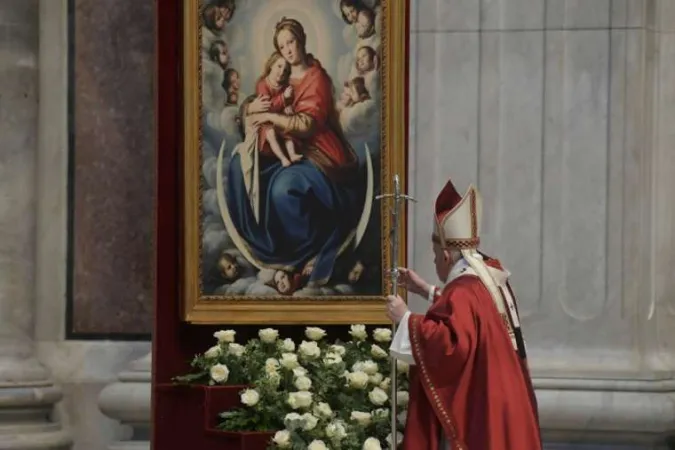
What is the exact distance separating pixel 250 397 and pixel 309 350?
0.35 meters

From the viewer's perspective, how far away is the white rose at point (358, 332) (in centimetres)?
786

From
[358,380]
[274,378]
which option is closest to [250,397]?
[274,378]

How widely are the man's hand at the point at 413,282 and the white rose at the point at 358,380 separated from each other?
1.36 ft

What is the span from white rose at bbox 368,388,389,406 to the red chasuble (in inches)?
17.2

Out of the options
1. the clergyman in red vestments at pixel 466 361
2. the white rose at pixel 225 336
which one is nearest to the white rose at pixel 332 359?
the white rose at pixel 225 336

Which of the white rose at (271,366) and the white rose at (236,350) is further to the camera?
the white rose at (236,350)

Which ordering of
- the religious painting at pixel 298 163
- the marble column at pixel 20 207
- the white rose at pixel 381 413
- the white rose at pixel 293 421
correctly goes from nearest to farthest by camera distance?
1. the white rose at pixel 293 421
2. the white rose at pixel 381 413
3. the religious painting at pixel 298 163
4. the marble column at pixel 20 207

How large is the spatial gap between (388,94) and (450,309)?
1382 mm

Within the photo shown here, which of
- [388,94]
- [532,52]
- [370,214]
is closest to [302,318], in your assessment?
[370,214]

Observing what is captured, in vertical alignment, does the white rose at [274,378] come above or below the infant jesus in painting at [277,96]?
below

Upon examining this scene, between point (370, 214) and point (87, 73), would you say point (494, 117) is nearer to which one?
point (370, 214)

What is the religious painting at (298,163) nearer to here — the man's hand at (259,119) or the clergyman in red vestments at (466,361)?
the man's hand at (259,119)

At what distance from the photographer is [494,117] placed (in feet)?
27.5

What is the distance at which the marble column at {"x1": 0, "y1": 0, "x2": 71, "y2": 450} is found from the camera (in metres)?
8.72
